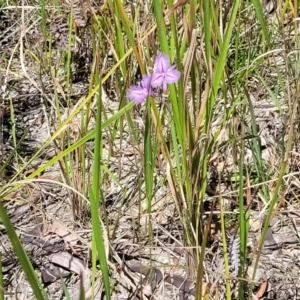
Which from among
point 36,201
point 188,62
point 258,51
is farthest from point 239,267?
point 258,51

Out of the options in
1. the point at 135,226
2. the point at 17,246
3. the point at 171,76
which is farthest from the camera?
the point at 135,226

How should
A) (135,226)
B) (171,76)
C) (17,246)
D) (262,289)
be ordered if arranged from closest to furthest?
(17,246) < (171,76) < (262,289) < (135,226)

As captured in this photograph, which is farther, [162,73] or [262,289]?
[262,289]

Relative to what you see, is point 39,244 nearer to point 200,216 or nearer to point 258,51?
point 200,216

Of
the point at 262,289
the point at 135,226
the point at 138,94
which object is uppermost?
the point at 138,94

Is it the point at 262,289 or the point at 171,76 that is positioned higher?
the point at 171,76

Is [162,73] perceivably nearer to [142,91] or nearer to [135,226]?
[142,91]

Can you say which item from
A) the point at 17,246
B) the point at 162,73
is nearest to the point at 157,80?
the point at 162,73

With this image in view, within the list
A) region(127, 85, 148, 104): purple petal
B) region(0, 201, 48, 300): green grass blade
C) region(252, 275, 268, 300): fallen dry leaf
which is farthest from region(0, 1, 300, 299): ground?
region(0, 201, 48, 300): green grass blade

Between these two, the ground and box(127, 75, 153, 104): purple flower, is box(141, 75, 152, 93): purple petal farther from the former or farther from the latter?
the ground
